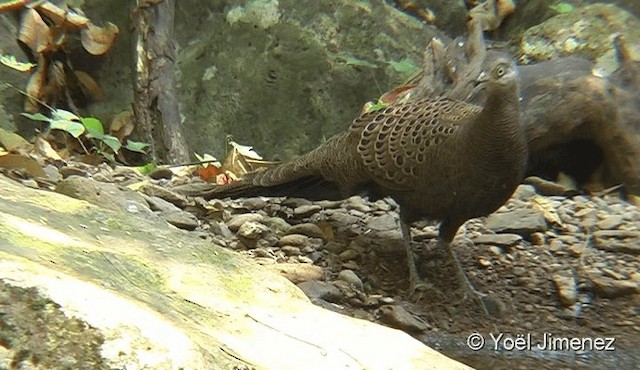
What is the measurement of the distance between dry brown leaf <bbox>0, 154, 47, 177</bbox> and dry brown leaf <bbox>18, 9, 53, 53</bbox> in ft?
7.49

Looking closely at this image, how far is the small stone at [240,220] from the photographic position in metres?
3.85

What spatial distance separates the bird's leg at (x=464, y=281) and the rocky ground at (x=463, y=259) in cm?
3

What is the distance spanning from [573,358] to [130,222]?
4.82ft

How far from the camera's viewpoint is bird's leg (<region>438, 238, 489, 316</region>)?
10.9 ft

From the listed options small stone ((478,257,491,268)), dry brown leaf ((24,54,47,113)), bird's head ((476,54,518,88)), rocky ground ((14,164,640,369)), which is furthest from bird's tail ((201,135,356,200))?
dry brown leaf ((24,54,47,113))

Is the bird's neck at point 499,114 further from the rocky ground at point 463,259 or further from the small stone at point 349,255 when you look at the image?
the small stone at point 349,255

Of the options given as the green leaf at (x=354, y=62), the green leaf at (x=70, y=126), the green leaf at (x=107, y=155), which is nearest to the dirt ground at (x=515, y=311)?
the green leaf at (x=70, y=126)

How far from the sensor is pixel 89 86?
19.9 ft

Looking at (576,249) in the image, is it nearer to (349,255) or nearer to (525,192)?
(525,192)

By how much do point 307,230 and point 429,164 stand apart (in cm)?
75

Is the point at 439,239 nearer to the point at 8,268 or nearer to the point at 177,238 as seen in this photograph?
the point at 177,238

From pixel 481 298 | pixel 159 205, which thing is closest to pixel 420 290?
pixel 481 298

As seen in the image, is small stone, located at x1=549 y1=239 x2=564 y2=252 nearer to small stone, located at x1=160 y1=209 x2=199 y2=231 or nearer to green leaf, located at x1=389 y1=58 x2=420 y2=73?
small stone, located at x1=160 y1=209 x2=199 y2=231

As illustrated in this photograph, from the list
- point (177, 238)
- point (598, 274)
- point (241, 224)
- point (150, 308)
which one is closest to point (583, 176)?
point (598, 274)
